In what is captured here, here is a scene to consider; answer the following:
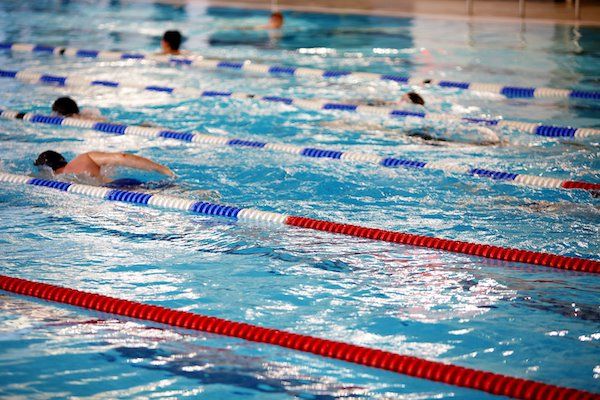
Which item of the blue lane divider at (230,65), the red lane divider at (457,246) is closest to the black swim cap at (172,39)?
the blue lane divider at (230,65)

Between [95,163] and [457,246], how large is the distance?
2682 mm

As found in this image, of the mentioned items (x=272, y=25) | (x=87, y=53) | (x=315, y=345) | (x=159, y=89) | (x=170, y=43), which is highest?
(x=272, y=25)

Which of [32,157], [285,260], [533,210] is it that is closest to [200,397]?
[285,260]

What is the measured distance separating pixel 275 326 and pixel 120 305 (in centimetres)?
71

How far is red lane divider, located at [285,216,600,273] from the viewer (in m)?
4.95

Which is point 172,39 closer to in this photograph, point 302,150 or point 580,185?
point 302,150

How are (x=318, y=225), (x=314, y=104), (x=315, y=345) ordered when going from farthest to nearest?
(x=314, y=104) → (x=318, y=225) → (x=315, y=345)

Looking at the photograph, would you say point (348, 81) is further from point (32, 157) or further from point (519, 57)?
point (32, 157)

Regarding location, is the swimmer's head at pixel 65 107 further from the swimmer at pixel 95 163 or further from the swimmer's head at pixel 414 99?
the swimmer's head at pixel 414 99

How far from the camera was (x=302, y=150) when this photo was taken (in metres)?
7.43

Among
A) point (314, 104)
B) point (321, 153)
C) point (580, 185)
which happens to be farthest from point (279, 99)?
point (580, 185)

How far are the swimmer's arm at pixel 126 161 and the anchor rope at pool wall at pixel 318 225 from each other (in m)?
0.21

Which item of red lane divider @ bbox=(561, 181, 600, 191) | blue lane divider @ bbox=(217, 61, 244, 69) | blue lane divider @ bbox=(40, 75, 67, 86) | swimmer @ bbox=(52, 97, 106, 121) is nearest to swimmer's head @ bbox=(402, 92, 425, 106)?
red lane divider @ bbox=(561, 181, 600, 191)

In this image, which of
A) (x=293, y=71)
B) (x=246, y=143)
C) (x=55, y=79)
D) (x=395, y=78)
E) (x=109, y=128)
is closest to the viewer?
(x=246, y=143)
